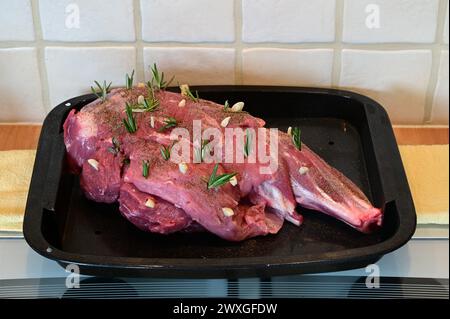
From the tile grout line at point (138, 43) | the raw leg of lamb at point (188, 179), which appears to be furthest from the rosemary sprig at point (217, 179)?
the tile grout line at point (138, 43)

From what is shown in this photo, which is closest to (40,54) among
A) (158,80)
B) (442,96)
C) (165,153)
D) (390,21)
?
(158,80)

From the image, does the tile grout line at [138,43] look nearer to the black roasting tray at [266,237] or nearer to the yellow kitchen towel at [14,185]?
the black roasting tray at [266,237]

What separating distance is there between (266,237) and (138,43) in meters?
0.40

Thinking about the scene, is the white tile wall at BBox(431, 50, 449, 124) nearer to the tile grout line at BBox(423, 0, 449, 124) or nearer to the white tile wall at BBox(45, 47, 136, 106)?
the tile grout line at BBox(423, 0, 449, 124)

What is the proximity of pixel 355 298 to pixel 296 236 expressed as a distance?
0.38 feet

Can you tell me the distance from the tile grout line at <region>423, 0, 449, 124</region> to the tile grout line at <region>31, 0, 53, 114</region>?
631 mm

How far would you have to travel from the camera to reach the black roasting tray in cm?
87

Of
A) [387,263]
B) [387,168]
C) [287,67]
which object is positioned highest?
[287,67]

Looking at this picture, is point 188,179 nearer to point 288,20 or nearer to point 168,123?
point 168,123

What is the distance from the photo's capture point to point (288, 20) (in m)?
1.11

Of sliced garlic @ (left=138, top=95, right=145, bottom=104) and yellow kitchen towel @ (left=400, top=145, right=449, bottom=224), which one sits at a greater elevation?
sliced garlic @ (left=138, top=95, right=145, bottom=104)

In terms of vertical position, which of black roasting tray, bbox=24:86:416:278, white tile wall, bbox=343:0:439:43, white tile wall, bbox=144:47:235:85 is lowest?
black roasting tray, bbox=24:86:416:278

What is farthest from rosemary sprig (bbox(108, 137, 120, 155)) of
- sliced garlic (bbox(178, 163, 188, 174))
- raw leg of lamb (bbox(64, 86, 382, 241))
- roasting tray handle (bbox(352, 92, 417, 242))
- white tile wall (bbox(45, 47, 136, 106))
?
roasting tray handle (bbox(352, 92, 417, 242))
